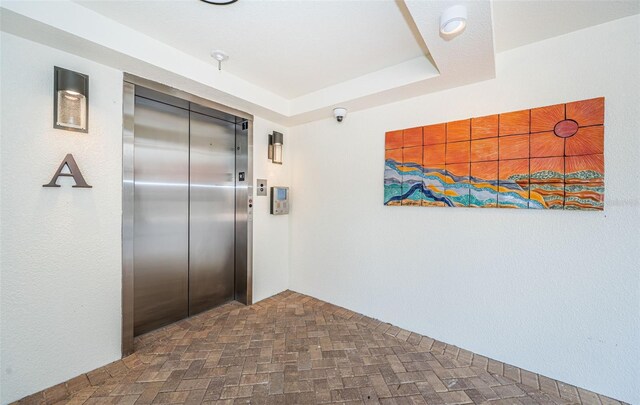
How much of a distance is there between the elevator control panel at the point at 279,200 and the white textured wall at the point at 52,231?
5.52 ft

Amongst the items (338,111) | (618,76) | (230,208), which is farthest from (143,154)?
(618,76)

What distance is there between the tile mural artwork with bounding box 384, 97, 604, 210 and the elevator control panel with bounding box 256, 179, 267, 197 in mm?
1572

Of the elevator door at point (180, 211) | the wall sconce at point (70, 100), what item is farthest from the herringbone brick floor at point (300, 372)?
the wall sconce at point (70, 100)

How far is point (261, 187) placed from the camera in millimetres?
3303

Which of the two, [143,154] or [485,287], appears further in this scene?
[143,154]

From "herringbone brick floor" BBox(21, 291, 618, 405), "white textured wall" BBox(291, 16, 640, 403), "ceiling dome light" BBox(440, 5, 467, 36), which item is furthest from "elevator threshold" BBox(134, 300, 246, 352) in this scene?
"ceiling dome light" BBox(440, 5, 467, 36)

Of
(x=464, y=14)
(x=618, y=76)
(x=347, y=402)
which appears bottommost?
(x=347, y=402)

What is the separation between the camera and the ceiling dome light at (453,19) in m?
1.40

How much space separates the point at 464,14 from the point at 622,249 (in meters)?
1.90

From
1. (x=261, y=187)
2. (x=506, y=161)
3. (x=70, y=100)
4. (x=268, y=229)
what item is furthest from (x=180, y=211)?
(x=506, y=161)

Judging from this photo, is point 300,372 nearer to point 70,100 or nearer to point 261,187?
point 261,187

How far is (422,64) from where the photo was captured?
2.25m

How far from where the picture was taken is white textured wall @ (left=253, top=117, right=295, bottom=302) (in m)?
3.28

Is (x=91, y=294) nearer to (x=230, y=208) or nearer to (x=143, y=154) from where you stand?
(x=143, y=154)
